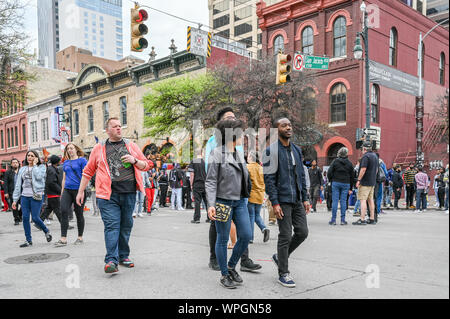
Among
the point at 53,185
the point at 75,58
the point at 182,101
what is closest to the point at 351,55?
the point at 182,101

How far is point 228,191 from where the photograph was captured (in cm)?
438

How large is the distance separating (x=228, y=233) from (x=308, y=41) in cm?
2240

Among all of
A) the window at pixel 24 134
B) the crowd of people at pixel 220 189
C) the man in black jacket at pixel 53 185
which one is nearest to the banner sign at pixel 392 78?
the crowd of people at pixel 220 189

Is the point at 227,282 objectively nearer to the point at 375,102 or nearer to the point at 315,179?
the point at 315,179

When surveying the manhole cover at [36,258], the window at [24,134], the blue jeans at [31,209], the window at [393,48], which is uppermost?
the window at [393,48]

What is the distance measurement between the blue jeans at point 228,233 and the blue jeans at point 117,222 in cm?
146

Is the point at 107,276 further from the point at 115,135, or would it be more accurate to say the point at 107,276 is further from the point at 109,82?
the point at 109,82

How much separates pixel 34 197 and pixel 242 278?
4639 mm

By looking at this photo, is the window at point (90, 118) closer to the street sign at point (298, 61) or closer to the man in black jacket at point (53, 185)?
the street sign at point (298, 61)

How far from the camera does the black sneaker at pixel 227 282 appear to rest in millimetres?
4350

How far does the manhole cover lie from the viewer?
5925mm

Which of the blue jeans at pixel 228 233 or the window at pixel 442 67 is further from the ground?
the window at pixel 442 67
